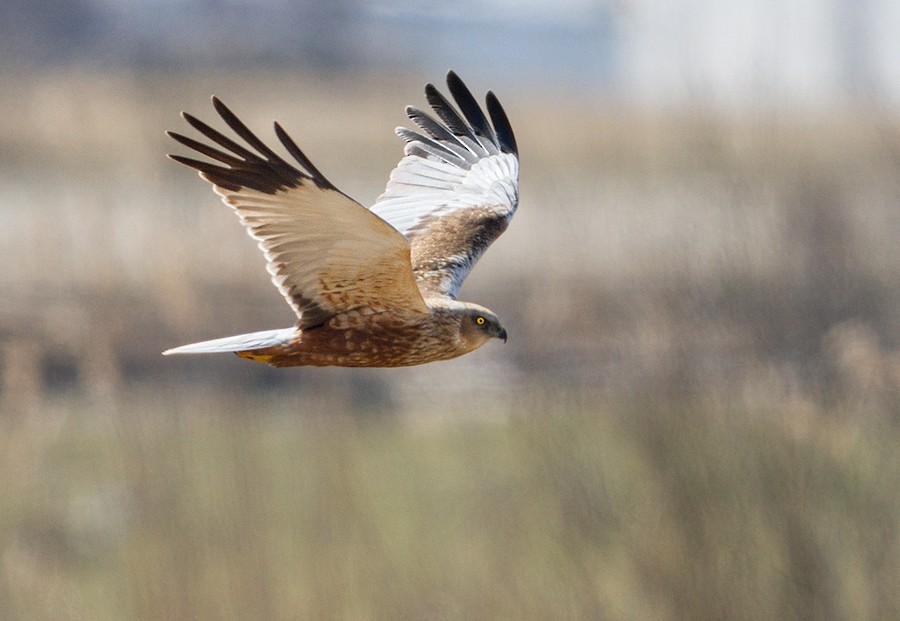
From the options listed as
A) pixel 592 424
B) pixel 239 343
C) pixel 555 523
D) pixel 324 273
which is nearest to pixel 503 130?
pixel 324 273

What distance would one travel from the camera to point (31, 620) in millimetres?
6262

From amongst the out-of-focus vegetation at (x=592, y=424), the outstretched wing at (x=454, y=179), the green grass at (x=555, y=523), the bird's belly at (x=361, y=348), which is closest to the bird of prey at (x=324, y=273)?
the bird's belly at (x=361, y=348)

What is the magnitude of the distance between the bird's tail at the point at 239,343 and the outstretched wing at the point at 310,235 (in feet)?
0.23

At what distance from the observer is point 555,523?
6508mm

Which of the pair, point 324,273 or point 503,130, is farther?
point 503,130

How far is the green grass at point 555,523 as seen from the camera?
6.06 m

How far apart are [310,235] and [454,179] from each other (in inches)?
53.8

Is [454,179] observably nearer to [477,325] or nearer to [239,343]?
[477,325]

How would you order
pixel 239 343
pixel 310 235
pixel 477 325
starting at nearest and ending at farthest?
pixel 239 343 < pixel 310 235 < pixel 477 325

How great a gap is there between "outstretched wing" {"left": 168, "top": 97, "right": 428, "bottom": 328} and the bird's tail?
0.07 m

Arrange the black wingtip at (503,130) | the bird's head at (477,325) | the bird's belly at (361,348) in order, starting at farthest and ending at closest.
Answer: the black wingtip at (503,130)
the bird's head at (477,325)
the bird's belly at (361,348)

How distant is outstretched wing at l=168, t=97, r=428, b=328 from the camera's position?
3078 mm

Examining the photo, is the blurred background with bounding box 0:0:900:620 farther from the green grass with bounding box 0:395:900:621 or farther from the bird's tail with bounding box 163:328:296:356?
the bird's tail with bounding box 163:328:296:356

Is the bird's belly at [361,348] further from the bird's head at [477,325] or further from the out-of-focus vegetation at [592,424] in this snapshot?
the out-of-focus vegetation at [592,424]
